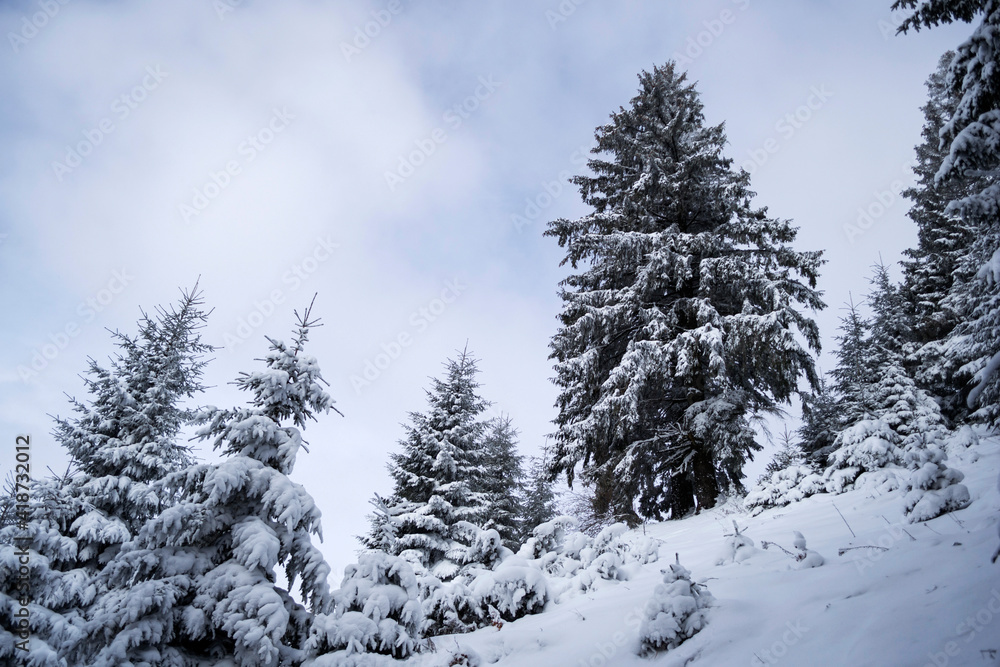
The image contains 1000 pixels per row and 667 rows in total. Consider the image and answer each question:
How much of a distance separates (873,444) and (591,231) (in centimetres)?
994

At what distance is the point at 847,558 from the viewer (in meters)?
4.22

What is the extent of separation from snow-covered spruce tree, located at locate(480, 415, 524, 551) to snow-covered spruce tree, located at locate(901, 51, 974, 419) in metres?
13.8

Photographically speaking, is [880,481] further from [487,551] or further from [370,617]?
[370,617]

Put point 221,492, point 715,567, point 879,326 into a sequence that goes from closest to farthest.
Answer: point 221,492
point 715,567
point 879,326

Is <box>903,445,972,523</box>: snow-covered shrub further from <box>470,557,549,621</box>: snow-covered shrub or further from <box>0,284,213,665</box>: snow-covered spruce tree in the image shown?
<box>0,284,213,665</box>: snow-covered spruce tree

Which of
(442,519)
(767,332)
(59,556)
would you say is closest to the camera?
(59,556)

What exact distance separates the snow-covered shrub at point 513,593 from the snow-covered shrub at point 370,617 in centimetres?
158

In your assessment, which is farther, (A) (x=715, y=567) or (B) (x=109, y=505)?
(B) (x=109, y=505)

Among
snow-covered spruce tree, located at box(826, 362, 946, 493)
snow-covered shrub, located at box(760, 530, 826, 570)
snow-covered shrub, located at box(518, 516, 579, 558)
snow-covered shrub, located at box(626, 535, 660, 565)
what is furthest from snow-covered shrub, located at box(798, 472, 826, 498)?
snow-covered shrub, located at box(518, 516, 579, 558)

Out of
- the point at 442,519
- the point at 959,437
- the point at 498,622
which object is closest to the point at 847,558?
the point at 498,622

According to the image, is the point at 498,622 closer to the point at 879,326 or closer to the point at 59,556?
the point at 59,556

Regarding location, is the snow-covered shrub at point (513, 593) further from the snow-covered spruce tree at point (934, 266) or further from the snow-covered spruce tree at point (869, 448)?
the snow-covered spruce tree at point (934, 266)

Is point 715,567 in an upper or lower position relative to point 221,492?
lower

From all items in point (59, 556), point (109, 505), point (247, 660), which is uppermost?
point (109, 505)
